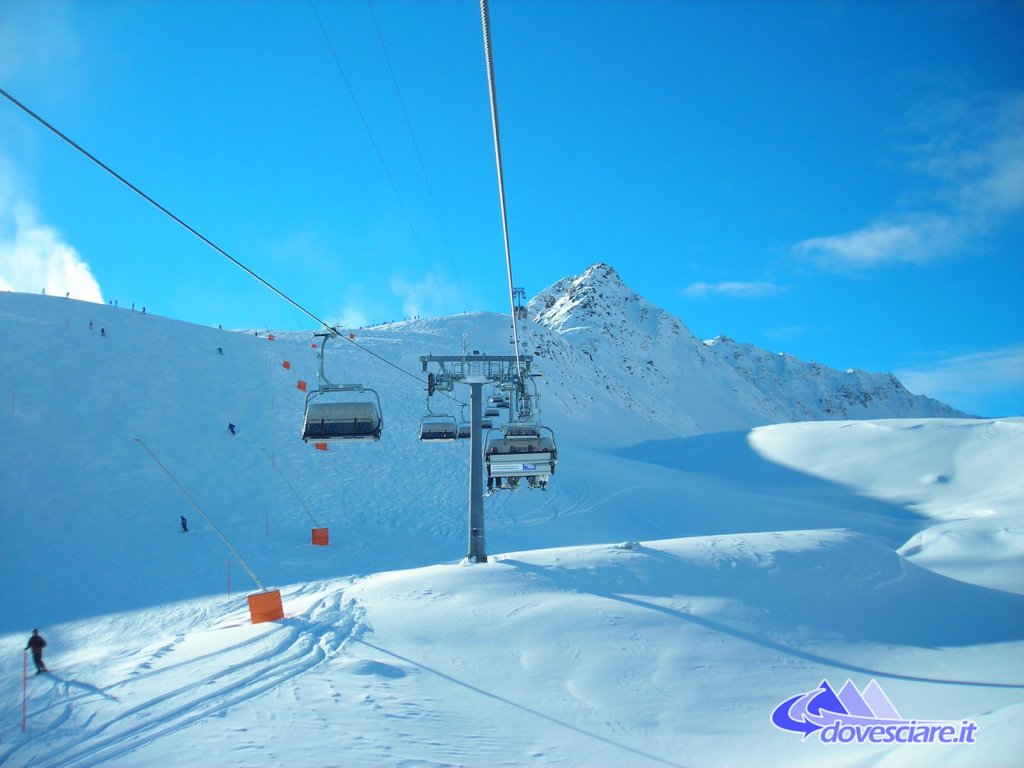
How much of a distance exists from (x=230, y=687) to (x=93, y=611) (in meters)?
11.7

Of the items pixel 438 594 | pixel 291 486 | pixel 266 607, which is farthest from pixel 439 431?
pixel 291 486

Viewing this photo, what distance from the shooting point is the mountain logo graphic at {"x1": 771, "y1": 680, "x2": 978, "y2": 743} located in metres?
7.64

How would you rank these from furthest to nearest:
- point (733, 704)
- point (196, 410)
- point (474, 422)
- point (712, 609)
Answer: point (196, 410)
point (474, 422)
point (712, 609)
point (733, 704)

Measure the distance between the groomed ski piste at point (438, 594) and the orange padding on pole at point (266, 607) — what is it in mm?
359

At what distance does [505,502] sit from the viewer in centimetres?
3139

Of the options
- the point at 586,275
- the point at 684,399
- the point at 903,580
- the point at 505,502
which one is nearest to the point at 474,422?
the point at 903,580

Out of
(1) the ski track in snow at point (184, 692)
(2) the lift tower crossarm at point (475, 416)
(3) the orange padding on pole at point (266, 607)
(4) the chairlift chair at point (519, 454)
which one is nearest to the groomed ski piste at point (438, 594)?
(1) the ski track in snow at point (184, 692)

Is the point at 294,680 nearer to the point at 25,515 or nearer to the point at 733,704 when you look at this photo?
the point at 733,704

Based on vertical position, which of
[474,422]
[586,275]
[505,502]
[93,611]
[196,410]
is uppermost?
[586,275]

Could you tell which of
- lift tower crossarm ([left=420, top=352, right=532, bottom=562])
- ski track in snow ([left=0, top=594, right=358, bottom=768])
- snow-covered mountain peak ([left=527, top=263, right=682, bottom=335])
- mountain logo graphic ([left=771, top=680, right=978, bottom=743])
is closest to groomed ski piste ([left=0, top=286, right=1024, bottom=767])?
ski track in snow ([left=0, top=594, right=358, bottom=768])

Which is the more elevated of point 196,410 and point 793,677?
point 196,410

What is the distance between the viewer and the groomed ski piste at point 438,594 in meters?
8.35

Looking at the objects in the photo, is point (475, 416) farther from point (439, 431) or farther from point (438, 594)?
point (438, 594)

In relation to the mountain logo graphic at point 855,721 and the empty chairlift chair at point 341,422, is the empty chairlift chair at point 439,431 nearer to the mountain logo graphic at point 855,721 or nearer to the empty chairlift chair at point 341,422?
the empty chairlift chair at point 341,422
